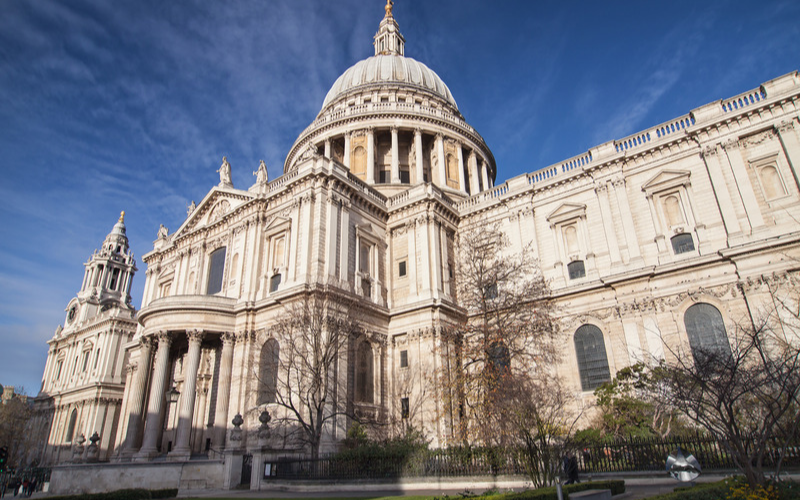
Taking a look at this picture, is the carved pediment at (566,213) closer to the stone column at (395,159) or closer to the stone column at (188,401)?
the stone column at (395,159)

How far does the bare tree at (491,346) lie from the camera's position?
21.2 m

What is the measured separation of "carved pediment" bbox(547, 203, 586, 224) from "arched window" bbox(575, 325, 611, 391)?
21.8 feet

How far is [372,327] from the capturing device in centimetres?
2927

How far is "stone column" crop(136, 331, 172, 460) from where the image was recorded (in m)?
26.1

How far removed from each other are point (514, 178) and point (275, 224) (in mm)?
15798

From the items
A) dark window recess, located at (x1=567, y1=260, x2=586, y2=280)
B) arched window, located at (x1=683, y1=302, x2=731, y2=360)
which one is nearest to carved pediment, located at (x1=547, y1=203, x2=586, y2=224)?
dark window recess, located at (x1=567, y1=260, x2=586, y2=280)

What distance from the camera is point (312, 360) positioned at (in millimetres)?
24812

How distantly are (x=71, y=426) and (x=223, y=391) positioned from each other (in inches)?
1489

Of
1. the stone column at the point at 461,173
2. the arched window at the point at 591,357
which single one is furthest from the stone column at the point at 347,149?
the arched window at the point at 591,357

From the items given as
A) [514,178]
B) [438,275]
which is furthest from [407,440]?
[514,178]

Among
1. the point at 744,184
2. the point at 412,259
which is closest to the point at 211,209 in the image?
the point at 412,259

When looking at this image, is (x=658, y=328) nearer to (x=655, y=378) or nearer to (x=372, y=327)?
(x=655, y=378)

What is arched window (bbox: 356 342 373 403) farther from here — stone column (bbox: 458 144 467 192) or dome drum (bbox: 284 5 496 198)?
stone column (bbox: 458 144 467 192)

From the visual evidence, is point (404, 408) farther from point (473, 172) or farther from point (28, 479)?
point (473, 172)
